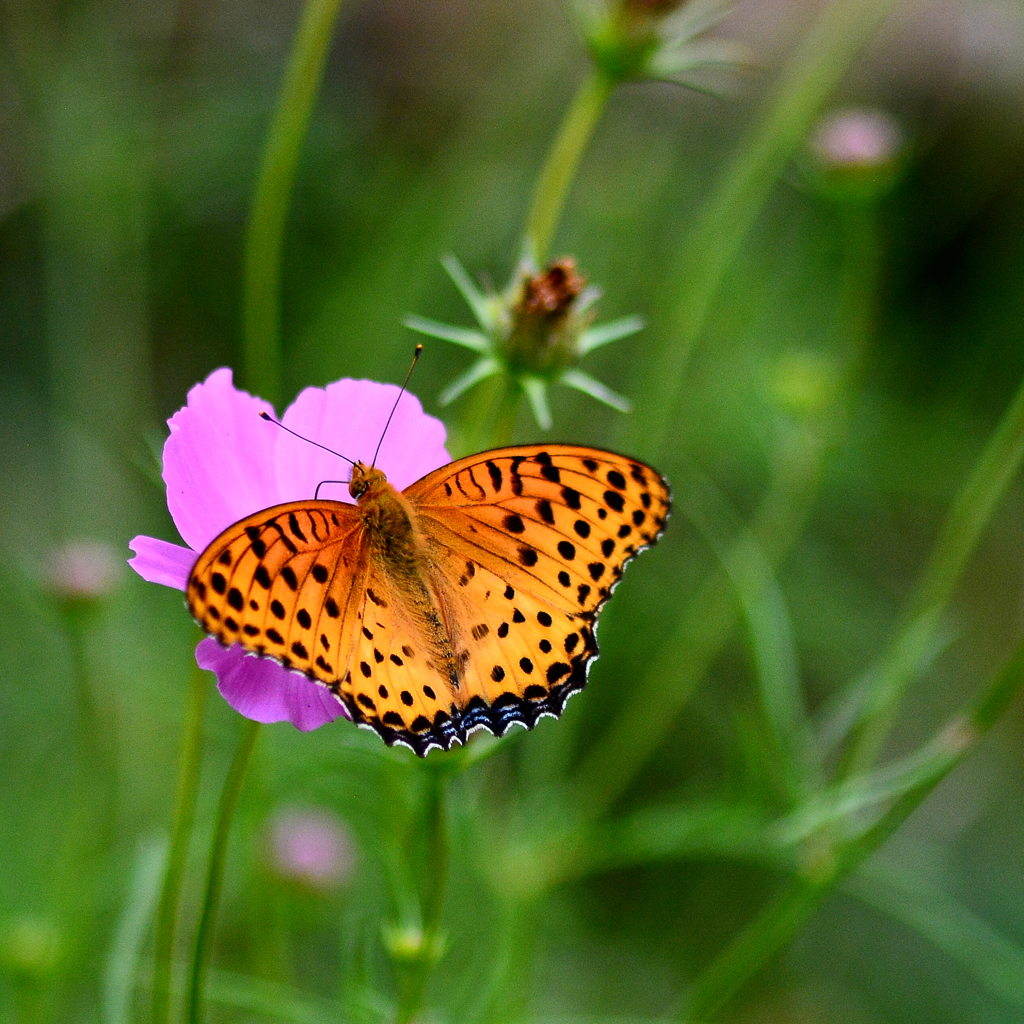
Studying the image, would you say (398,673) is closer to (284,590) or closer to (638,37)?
(284,590)

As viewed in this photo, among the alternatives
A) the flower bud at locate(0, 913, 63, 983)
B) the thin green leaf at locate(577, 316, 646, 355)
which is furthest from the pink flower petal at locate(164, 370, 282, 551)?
the flower bud at locate(0, 913, 63, 983)

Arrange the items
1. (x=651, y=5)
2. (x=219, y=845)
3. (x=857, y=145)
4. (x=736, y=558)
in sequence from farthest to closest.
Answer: (x=857, y=145) < (x=736, y=558) < (x=651, y=5) < (x=219, y=845)

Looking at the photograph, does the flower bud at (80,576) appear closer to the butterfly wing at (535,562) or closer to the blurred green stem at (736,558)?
the butterfly wing at (535,562)

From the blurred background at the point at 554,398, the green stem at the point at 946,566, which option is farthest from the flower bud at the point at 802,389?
the green stem at the point at 946,566

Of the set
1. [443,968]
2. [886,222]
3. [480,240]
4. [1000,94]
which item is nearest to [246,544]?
[443,968]

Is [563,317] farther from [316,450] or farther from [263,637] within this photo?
[263,637]

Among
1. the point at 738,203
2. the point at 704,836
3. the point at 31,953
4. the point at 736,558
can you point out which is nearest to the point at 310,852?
the point at 31,953
